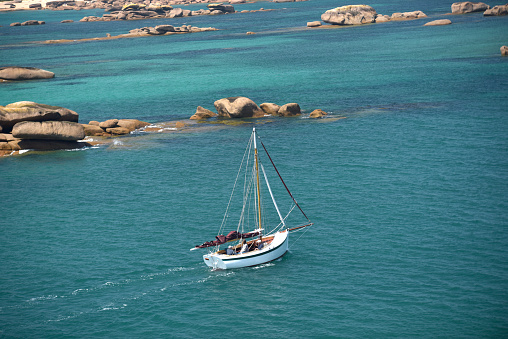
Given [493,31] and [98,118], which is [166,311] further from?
[493,31]

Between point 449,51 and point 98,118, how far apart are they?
331 ft

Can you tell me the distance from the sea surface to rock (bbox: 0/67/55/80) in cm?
3610

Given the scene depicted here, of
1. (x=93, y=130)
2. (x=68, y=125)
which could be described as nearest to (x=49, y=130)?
(x=68, y=125)

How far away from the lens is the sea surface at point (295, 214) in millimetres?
43219

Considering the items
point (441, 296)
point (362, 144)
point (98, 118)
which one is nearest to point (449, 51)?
point (362, 144)

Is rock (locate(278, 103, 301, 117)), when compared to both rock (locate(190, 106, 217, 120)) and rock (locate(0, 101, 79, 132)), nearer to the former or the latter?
rock (locate(190, 106, 217, 120))

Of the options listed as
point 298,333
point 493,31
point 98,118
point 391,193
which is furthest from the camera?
point 493,31

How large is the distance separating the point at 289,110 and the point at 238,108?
29.7 feet

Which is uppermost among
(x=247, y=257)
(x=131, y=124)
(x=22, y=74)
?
(x=22, y=74)

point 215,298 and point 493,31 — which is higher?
point 493,31

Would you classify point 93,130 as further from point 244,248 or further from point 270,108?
point 244,248

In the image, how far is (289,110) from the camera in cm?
10062

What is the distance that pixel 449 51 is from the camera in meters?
158

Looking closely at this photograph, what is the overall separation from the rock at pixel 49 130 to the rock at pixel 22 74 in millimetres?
69133
